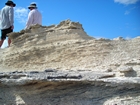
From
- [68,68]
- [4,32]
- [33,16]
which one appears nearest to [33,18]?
[33,16]

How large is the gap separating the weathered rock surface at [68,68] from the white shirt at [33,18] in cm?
48

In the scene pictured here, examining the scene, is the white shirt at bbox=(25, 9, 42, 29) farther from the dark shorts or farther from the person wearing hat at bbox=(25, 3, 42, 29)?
the dark shorts

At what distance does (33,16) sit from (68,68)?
3.29 meters

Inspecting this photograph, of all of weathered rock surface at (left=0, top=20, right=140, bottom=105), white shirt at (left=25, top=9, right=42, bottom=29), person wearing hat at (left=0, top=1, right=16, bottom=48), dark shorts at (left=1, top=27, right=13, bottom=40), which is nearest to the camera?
weathered rock surface at (left=0, top=20, right=140, bottom=105)

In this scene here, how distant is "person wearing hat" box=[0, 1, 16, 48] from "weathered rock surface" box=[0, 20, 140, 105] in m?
0.49

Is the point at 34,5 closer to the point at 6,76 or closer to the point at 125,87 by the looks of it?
the point at 6,76

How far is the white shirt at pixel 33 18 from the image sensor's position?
27.3ft

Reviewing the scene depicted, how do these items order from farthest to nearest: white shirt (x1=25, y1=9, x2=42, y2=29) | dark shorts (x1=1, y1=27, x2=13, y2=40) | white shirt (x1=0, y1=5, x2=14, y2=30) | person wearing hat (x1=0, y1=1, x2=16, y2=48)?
dark shorts (x1=1, y1=27, x2=13, y2=40)
white shirt (x1=0, y1=5, x2=14, y2=30)
person wearing hat (x1=0, y1=1, x2=16, y2=48)
white shirt (x1=25, y1=9, x2=42, y2=29)

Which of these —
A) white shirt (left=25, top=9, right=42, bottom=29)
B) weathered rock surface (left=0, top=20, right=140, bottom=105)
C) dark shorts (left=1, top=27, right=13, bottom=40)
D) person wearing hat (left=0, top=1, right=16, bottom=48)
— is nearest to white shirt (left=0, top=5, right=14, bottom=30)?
person wearing hat (left=0, top=1, right=16, bottom=48)

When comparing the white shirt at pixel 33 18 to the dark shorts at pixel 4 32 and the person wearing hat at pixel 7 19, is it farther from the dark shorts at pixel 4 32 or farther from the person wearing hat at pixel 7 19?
the dark shorts at pixel 4 32

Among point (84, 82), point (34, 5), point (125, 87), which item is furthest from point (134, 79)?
point (34, 5)

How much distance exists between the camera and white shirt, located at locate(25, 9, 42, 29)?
831cm

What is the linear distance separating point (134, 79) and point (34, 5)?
566cm

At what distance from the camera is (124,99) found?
422 centimetres
